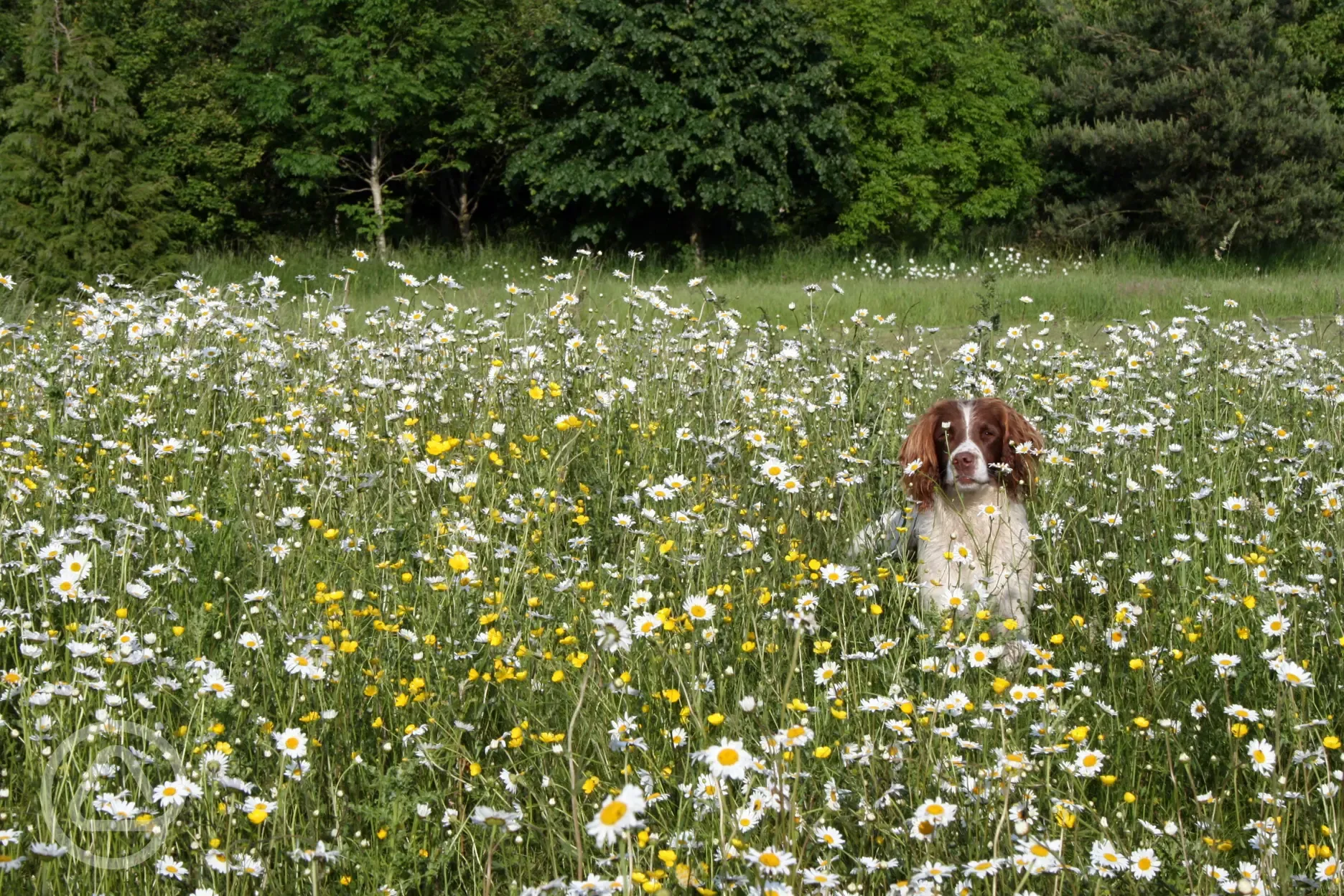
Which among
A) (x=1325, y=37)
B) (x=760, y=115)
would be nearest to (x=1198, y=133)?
(x=1325, y=37)

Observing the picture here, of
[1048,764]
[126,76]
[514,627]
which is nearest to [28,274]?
[126,76]

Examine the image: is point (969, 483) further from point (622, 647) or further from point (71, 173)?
point (71, 173)

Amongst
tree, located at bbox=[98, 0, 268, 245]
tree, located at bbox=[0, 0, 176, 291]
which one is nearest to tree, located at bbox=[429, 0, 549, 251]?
tree, located at bbox=[98, 0, 268, 245]

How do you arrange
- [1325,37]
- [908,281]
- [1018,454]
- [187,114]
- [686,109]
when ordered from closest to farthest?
1. [1018,454]
2. [908,281]
3. [686,109]
4. [187,114]
5. [1325,37]

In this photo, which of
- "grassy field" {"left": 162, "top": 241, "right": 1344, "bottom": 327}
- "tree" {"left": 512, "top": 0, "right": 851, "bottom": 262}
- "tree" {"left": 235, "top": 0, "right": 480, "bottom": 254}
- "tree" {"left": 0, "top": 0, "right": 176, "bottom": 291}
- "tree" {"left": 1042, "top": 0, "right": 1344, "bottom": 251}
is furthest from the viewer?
"tree" {"left": 235, "top": 0, "right": 480, "bottom": 254}

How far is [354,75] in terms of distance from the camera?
25266 millimetres

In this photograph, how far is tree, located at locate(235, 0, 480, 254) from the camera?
25203 mm

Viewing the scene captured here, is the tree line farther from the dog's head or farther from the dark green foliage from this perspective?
the dog's head

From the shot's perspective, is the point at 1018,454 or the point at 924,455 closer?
the point at 1018,454

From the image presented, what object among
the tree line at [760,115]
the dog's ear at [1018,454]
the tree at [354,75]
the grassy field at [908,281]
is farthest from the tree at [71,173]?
the dog's ear at [1018,454]

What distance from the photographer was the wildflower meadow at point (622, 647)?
219 cm

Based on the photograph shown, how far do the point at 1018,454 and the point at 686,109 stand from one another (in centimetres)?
1988

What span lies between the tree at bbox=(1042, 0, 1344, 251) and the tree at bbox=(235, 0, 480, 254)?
12.7 metres

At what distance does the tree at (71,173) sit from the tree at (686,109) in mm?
9377
